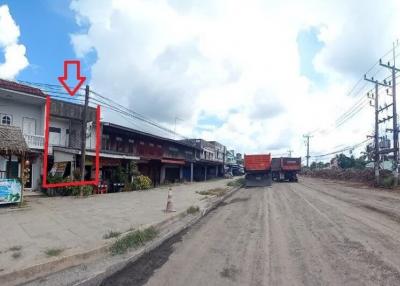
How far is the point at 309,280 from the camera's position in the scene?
5.58 metres

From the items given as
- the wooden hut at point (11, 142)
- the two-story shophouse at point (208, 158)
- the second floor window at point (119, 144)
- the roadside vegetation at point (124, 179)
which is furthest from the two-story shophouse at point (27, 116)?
the two-story shophouse at point (208, 158)

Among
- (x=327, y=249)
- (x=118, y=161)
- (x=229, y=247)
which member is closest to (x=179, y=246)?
(x=229, y=247)

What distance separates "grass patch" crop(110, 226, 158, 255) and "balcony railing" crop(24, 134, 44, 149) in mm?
15643

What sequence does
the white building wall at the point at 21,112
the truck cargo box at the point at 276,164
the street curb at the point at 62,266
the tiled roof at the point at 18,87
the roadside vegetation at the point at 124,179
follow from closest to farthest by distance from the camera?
the street curb at the point at 62,266, the roadside vegetation at the point at 124,179, the tiled roof at the point at 18,87, the white building wall at the point at 21,112, the truck cargo box at the point at 276,164

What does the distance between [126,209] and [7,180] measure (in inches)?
176

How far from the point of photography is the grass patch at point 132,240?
742 cm

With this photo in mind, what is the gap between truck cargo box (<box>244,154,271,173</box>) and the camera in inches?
A: 1506

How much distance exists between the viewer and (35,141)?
22.6 metres

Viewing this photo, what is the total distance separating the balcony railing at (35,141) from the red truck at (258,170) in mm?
21381

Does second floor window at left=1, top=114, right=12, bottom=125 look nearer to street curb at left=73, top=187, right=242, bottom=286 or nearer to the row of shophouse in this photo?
the row of shophouse

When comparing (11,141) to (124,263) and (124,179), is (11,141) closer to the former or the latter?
(124,263)

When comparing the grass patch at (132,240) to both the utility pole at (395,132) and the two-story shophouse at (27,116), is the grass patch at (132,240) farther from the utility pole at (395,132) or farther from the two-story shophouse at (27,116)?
the utility pole at (395,132)

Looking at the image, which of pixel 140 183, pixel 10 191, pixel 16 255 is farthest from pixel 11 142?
pixel 140 183

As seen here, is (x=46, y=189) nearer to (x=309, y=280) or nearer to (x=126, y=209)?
(x=126, y=209)
